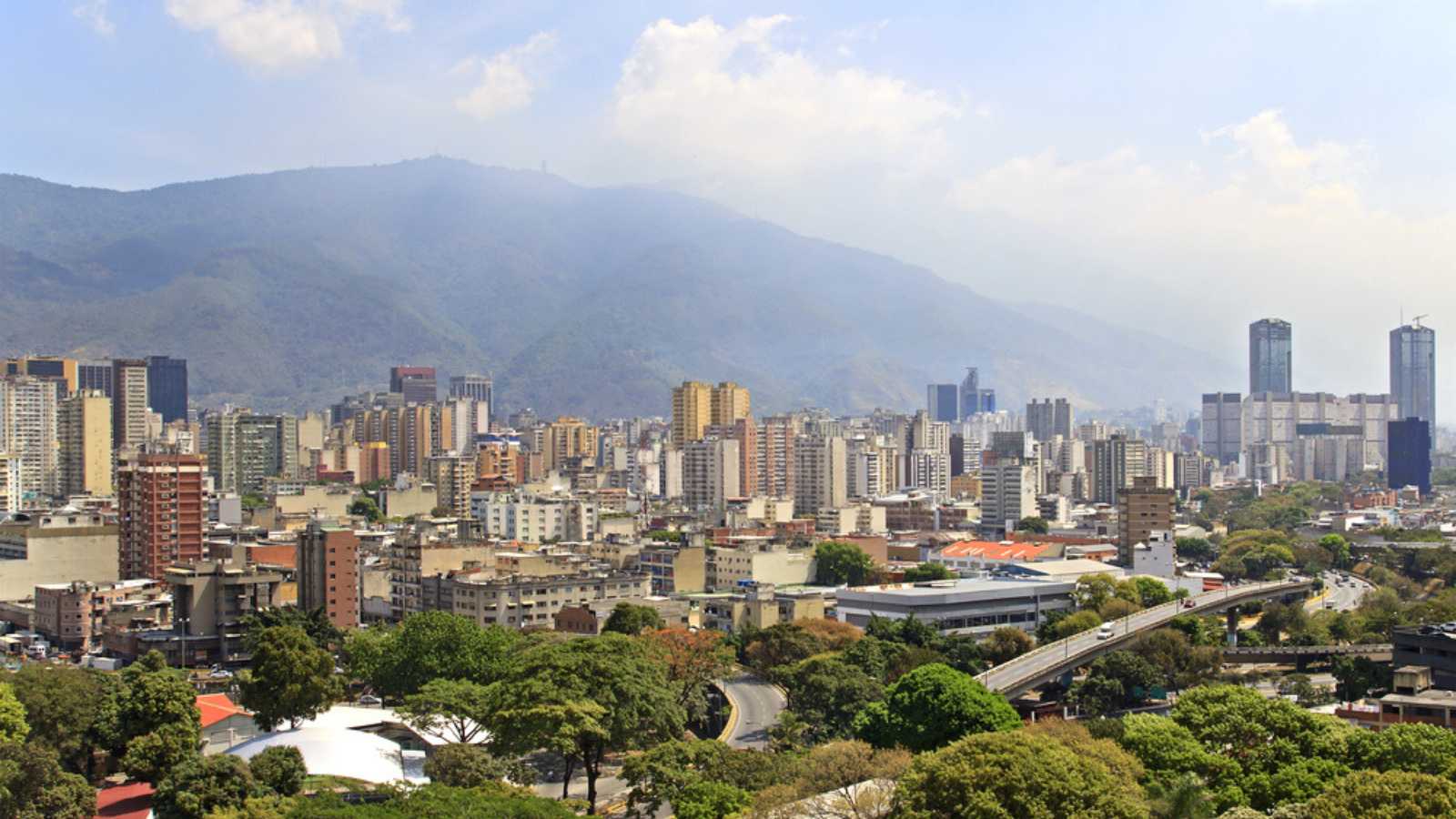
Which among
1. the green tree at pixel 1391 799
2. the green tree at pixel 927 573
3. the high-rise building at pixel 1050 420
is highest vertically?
the high-rise building at pixel 1050 420

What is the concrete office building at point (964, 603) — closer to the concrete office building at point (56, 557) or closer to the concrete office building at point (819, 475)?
the concrete office building at point (56, 557)

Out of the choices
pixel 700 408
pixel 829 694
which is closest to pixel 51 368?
pixel 700 408

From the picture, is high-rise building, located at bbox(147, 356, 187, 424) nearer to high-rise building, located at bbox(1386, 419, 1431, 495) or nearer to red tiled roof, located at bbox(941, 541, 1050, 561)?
red tiled roof, located at bbox(941, 541, 1050, 561)

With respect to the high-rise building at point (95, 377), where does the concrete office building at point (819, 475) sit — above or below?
below

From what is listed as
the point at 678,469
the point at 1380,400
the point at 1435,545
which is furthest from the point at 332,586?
the point at 1380,400

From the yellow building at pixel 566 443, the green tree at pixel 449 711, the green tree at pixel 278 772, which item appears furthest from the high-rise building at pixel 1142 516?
the yellow building at pixel 566 443

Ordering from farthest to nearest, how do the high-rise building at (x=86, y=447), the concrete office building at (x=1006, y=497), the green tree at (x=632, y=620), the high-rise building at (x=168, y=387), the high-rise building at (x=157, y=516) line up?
the high-rise building at (x=168, y=387) → the concrete office building at (x=1006, y=497) → the high-rise building at (x=86, y=447) → the high-rise building at (x=157, y=516) → the green tree at (x=632, y=620)

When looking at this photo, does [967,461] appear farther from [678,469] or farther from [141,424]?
[141,424]

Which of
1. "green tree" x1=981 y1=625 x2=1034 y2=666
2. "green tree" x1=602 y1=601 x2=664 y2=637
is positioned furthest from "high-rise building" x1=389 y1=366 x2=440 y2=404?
"green tree" x1=981 y1=625 x2=1034 y2=666
